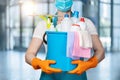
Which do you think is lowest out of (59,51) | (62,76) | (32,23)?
(62,76)

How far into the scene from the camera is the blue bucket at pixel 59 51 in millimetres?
1193

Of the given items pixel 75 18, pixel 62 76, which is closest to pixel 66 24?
pixel 75 18

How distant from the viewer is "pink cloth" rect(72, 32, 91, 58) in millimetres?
1149

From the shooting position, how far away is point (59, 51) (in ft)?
3.98

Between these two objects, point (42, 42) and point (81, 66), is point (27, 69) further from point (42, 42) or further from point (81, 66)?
point (81, 66)

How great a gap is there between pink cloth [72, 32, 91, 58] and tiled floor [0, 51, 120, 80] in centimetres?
234

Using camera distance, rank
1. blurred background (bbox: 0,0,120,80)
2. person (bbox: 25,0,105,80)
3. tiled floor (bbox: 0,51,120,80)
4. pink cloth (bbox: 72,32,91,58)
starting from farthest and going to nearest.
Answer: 1. blurred background (bbox: 0,0,120,80)
2. tiled floor (bbox: 0,51,120,80)
3. person (bbox: 25,0,105,80)
4. pink cloth (bbox: 72,32,91,58)

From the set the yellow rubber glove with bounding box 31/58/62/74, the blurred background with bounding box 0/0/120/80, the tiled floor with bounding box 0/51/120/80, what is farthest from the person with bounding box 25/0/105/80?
the blurred background with bounding box 0/0/120/80

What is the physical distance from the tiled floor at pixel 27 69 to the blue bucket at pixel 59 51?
7.42 ft

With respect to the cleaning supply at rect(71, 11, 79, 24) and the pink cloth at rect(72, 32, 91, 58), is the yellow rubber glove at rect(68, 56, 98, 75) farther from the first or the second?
the cleaning supply at rect(71, 11, 79, 24)

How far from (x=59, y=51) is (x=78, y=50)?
89 millimetres

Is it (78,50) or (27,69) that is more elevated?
(78,50)

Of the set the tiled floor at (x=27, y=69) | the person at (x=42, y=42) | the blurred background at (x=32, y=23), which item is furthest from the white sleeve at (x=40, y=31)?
the blurred background at (x=32, y=23)

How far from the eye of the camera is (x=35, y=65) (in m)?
1.24
